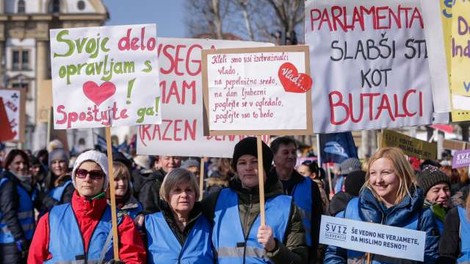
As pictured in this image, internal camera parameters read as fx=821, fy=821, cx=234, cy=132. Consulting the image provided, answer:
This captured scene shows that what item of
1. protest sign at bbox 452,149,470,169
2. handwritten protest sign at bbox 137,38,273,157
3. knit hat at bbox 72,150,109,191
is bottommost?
protest sign at bbox 452,149,470,169

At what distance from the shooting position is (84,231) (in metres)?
4.89

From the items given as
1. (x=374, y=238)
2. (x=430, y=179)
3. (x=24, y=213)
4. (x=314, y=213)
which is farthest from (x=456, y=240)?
(x=24, y=213)

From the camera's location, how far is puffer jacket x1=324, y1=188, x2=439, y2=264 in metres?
4.63

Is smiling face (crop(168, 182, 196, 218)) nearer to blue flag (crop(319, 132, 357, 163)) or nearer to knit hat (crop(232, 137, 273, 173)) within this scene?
knit hat (crop(232, 137, 273, 173))

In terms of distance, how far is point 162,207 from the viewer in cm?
509

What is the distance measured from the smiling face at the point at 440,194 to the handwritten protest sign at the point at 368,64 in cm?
58

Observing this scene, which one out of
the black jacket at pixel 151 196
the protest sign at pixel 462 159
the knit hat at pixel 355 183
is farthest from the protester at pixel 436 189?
the black jacket at pixel 151 196

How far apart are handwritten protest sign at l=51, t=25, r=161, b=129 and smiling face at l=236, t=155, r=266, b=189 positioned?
2.10ft

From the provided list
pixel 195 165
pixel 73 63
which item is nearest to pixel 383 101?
pixel 73 63

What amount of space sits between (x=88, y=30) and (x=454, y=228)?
2.65 metres

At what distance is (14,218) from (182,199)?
10.7ft

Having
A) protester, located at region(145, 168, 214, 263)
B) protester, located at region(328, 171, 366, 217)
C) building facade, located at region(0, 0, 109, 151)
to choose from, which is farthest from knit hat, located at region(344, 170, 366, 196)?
building facade, located at region(0, 0, 109, 151)

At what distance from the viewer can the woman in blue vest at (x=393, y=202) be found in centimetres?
465

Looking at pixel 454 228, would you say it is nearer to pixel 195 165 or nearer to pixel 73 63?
pixel 73 63
